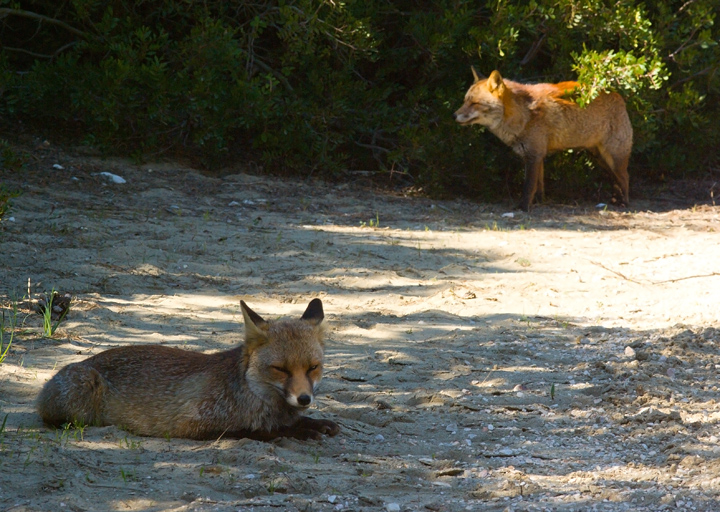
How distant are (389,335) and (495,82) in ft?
20.9

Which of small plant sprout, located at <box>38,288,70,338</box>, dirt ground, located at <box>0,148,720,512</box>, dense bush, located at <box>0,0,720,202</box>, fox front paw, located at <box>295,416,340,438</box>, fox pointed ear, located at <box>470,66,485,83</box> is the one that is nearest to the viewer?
dirt ground, located at <box>0,148,720,512</box>

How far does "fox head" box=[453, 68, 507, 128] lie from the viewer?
37.5 feet

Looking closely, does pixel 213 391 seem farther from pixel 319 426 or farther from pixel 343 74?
pixel 343 74

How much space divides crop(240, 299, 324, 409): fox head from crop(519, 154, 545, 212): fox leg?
7917mm

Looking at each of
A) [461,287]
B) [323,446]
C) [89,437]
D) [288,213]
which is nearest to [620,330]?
[461,287]

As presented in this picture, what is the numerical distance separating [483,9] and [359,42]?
2.55 m

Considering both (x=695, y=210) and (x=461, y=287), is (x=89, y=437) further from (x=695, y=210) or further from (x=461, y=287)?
(x=695, y=210)

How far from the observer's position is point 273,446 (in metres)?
4.08

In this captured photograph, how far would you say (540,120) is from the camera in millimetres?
11703

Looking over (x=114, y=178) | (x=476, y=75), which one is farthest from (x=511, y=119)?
(x=114, y=178)

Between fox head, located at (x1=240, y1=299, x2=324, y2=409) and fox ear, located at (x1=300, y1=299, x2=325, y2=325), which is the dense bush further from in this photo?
fox head, located at (x1=240, y1=299, x2=324, y2=409)

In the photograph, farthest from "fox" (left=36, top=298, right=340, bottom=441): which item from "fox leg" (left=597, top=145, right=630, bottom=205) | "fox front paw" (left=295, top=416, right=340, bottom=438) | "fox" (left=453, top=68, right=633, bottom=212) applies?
"fox leg" (left=597, top=145, right=630, bottom=205)

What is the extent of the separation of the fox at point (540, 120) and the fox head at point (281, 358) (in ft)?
25.8

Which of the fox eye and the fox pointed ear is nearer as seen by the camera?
the fox eye
